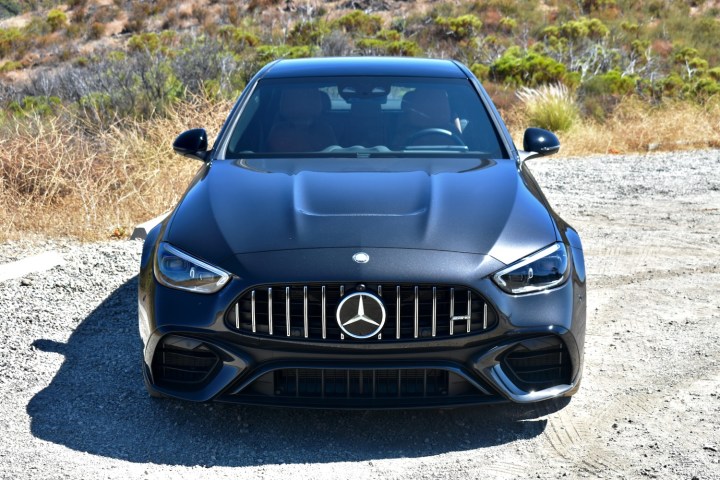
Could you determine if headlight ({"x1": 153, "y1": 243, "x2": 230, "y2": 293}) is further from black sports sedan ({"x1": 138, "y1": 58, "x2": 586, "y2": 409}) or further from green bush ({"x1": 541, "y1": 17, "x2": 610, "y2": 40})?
green bush ({"x1": 541, "y1": 17, "x2": 610, "y2": 40})

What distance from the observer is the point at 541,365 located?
3.82m

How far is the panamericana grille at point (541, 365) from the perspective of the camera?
375cm

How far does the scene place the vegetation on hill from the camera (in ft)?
29.2

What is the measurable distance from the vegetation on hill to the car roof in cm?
289

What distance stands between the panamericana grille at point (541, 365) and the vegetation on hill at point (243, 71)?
16.3 ft

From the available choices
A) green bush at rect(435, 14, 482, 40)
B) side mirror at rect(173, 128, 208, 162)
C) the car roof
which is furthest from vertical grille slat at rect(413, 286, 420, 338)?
green bush at rect(435, 14, 482, 40)

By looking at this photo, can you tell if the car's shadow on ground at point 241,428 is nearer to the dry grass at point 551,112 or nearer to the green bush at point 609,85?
the dry grass at point 551,112

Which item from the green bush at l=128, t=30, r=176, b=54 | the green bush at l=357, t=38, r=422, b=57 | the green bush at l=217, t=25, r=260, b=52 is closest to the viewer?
the green bush at l=357, t=38, r=422, b=57

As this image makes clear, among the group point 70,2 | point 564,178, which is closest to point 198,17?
point 70,2

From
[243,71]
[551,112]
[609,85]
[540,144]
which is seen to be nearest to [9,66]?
[243,71]

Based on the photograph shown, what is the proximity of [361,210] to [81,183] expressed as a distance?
16.9 feet

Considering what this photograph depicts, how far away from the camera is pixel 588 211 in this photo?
29.5ft

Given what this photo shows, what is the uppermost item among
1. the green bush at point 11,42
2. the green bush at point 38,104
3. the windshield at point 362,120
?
the windshield at point 362,120

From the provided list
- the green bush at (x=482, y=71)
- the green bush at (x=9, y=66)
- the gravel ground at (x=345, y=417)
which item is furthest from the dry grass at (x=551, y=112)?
the green bush at (x=9, y=66)
